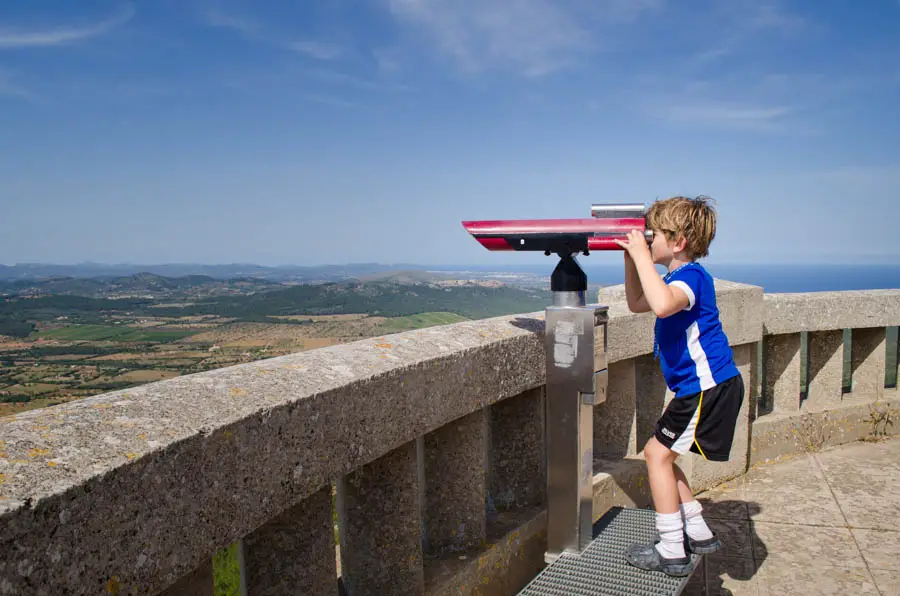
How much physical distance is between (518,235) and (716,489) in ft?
9.73

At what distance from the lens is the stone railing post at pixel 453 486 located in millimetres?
2799

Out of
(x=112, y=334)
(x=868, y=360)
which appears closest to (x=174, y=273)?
(x=112, y=334)

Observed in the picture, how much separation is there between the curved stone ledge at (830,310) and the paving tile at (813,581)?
6.45ft

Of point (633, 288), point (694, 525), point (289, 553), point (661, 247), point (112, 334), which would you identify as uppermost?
point (661, 247)

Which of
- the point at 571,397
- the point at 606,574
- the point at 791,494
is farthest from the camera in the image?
the point at 791,494

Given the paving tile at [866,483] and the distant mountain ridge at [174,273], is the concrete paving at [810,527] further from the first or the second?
the distant mountain ridge at [174,273]

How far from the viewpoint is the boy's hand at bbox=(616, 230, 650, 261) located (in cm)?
262

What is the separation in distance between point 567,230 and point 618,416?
5.97ft

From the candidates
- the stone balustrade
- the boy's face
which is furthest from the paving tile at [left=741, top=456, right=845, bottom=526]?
the boy's face

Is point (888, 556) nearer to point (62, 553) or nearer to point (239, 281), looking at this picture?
point (62, 553)

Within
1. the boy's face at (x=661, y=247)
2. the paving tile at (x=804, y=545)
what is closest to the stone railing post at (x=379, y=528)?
the boy's face at (x=661, y=247)

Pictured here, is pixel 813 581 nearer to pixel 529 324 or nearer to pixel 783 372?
pixel 529 324

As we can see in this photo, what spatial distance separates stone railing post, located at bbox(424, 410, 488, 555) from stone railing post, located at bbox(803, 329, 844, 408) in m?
3.93

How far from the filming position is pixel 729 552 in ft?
12.7
